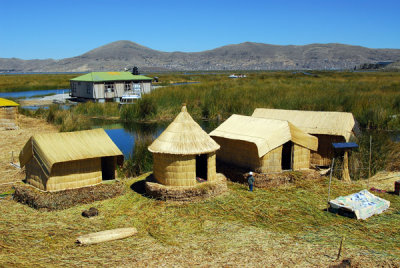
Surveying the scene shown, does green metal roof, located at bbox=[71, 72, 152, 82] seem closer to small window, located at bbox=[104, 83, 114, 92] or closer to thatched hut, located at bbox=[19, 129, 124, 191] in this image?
small window, located at bbox=[104, 83, 114, 92]

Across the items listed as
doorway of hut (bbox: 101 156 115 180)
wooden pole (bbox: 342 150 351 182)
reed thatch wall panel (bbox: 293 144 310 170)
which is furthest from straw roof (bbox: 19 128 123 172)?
wooden pole (bbox: 342 150 351 182)

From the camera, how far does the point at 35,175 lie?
26.3 ft

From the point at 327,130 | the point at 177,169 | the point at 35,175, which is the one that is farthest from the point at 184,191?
the point at 327,130

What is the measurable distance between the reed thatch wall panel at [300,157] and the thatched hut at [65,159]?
14.2 ft

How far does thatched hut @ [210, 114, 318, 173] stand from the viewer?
29.9ft

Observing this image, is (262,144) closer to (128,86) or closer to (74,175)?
(74,175)

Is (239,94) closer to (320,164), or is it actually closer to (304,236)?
(320,164)

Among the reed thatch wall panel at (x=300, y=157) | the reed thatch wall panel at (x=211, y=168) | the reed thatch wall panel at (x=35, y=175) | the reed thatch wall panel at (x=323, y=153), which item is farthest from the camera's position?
the reed thatch wall panel at (x=323, y=153)

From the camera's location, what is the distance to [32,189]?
782 centimetres

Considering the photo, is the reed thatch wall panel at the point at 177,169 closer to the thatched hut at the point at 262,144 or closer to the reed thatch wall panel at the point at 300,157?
the thatched hut at the point at 262,144

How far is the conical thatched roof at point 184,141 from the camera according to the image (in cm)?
802

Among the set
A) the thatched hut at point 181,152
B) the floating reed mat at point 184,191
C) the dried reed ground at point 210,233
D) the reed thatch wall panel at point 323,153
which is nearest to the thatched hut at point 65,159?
the dried reed ground at point 210,233

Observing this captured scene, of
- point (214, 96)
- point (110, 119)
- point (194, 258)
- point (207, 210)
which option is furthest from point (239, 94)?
point (194, 258)

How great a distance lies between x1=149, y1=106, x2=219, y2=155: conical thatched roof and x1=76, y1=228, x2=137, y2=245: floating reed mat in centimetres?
206
